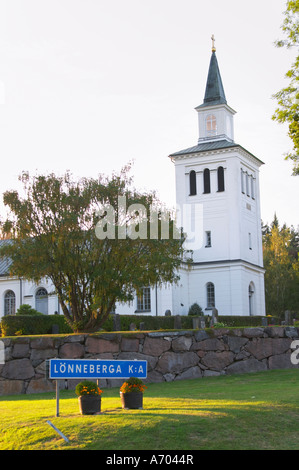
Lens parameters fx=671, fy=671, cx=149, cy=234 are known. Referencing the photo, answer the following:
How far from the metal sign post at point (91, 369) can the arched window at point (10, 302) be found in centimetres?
3985

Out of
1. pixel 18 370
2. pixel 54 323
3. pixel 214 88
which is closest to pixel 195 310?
pixel 54 323

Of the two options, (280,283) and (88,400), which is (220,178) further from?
(88,400)

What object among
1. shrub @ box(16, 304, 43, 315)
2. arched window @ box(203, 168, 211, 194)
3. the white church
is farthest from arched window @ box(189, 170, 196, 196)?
shrub @ box(16, 304, 43, 315)

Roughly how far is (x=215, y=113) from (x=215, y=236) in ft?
35.5

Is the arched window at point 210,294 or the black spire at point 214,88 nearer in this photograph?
the arched window at point 210,294

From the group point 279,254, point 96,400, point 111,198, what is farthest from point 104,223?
point 279,254

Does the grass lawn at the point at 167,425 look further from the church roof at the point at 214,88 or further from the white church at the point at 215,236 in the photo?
the church roof at the point at 214,88

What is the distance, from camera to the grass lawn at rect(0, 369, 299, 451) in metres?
9.44

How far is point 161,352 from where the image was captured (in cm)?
1898

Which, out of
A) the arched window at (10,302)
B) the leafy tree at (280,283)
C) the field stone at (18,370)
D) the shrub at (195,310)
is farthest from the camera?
the leafy tree at (280,283)

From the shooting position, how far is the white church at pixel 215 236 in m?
49.7

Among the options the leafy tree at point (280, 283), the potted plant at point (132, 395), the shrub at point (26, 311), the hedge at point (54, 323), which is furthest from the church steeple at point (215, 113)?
the potted plant at point (132, 395)

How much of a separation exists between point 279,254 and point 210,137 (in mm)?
15700

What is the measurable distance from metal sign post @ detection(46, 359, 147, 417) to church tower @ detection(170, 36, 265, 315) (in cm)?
3612
